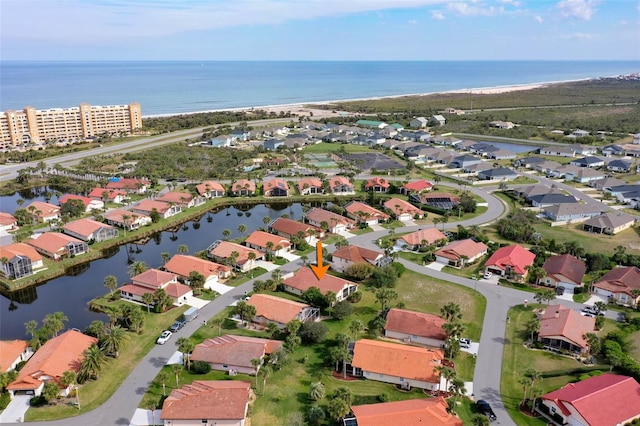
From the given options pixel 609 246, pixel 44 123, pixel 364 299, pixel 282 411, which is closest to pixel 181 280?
pixel 364 299

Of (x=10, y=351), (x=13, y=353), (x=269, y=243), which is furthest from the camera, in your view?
(x=269, y=243)

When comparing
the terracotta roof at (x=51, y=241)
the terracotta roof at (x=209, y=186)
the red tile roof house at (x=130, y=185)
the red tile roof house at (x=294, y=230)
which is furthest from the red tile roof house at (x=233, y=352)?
the red tile roof house at (x=130, y=185)

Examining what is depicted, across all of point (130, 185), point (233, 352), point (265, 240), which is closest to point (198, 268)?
point (265, 240)

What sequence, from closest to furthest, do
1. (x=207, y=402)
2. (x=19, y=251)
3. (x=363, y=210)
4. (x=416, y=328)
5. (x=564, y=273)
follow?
(x=207, y=402), (x=416, y=328), (x=564, y=273), (x=19, y=251), (x=363, y=210)

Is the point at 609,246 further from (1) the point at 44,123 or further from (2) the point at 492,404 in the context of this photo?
(1) the point at 44,123

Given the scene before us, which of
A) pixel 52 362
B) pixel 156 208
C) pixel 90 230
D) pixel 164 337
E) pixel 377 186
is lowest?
pixel 164 337

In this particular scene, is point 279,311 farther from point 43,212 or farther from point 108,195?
point 108,195

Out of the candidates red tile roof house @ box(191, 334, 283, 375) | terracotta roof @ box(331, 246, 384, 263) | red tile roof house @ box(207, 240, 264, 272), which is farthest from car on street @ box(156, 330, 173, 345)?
terracotta roof @ box(331, 246, 384, 263)
